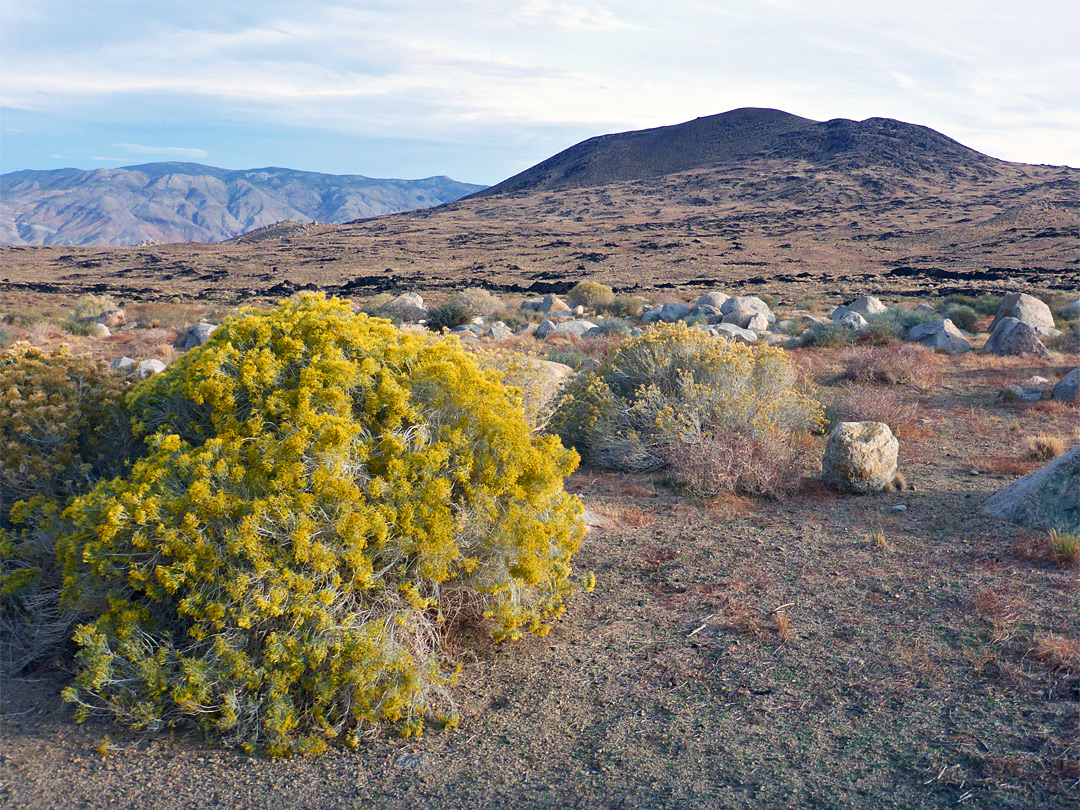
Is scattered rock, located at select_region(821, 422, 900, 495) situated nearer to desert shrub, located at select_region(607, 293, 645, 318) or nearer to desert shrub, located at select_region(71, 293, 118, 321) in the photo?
desert shrub, located at select_region(607, 293, 645, 318)

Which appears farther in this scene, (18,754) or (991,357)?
(991,357)

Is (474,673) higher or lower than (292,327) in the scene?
lower

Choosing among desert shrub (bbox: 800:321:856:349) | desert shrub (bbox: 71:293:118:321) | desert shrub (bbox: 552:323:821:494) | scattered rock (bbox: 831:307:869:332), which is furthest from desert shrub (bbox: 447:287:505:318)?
desert shrub (bbox: 552:323:821:494)

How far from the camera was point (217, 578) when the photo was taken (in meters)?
3.16

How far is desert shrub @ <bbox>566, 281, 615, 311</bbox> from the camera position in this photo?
82.7 feet

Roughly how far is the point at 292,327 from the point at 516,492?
1509mm

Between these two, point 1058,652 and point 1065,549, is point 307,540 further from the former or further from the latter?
point 1065,549

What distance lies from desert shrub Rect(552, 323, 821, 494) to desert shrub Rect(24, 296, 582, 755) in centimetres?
306

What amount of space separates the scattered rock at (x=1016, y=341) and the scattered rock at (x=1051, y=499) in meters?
8.68

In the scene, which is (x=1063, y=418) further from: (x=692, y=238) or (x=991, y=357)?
(x=692, y=238)

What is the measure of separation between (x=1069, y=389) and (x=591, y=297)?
1794 centimetres

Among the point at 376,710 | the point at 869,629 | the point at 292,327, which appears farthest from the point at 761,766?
the point at 292,327

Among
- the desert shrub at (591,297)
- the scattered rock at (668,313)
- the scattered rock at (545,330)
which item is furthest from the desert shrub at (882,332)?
the desert shrub at (591,297)

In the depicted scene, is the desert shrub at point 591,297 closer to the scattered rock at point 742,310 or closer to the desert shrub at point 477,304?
the desert shrub at point 477,304
